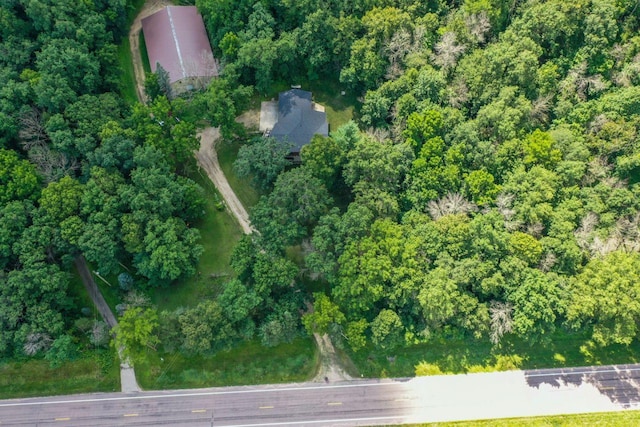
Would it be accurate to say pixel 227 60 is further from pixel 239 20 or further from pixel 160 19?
pixel 160 19

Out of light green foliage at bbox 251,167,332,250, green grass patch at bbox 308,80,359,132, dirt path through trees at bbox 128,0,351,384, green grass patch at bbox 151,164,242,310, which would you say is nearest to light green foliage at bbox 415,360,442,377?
dirt path through trees at bbox 128,0,351,384

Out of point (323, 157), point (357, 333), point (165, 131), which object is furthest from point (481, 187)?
point (165, 131)

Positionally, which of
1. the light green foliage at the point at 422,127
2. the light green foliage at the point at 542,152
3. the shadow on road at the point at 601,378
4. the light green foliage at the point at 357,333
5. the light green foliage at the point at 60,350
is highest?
the light green foliage at the point at 422,127

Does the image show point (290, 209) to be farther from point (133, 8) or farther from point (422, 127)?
point (133, 8)

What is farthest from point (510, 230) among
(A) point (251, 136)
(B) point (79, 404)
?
(B) point (79, 404)

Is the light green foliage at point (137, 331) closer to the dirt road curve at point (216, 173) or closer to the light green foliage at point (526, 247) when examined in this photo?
the dirt road curve at point (216, 173)

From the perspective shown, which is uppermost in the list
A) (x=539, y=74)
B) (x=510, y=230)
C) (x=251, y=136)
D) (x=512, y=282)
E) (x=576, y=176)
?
(x=539, y=74)

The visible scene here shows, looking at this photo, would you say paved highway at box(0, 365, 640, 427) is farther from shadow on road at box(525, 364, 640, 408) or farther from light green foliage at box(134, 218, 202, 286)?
light green foliage at box(134, 218, 202, 286)

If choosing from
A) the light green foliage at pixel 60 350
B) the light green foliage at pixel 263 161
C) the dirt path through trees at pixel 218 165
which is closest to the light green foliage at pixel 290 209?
the light green foliage at pixel 263 161
